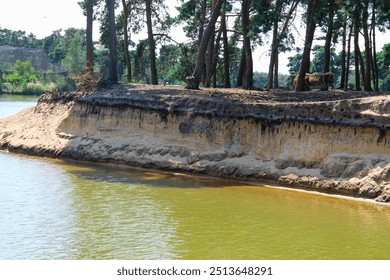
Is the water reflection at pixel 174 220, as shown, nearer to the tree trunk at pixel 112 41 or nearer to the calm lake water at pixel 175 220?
the calm lake water at pixel 175 220

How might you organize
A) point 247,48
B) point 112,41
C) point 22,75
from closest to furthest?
point 247,48 → point 112,41 → point 22,75

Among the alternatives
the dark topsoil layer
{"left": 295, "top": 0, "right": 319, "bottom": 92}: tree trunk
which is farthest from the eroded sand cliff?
{"left": 295, "top": 0, "right": 319, "bottom": 92}: tree trunk

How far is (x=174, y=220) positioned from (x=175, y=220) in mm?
24

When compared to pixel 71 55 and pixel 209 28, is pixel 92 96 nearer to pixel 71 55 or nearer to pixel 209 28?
pixel 209 28

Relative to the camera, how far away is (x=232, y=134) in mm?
21344

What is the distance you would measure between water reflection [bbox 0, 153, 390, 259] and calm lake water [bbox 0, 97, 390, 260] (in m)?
0.02

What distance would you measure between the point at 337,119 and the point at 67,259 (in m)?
10.3

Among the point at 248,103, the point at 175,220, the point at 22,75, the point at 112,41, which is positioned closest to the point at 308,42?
the point at 248,103

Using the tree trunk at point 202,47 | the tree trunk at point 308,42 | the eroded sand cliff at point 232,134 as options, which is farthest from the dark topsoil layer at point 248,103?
the tree trunk at point 308,42

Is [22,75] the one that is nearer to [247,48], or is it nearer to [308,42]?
[247,48]

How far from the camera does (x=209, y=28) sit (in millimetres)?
26172

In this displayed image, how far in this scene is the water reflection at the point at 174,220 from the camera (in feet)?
40.4

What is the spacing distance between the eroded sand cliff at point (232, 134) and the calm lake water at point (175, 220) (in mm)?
866

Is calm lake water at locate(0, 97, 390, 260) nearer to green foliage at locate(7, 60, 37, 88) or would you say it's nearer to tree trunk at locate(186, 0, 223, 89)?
tree trunk at locate(186, 0, 223, 89)
